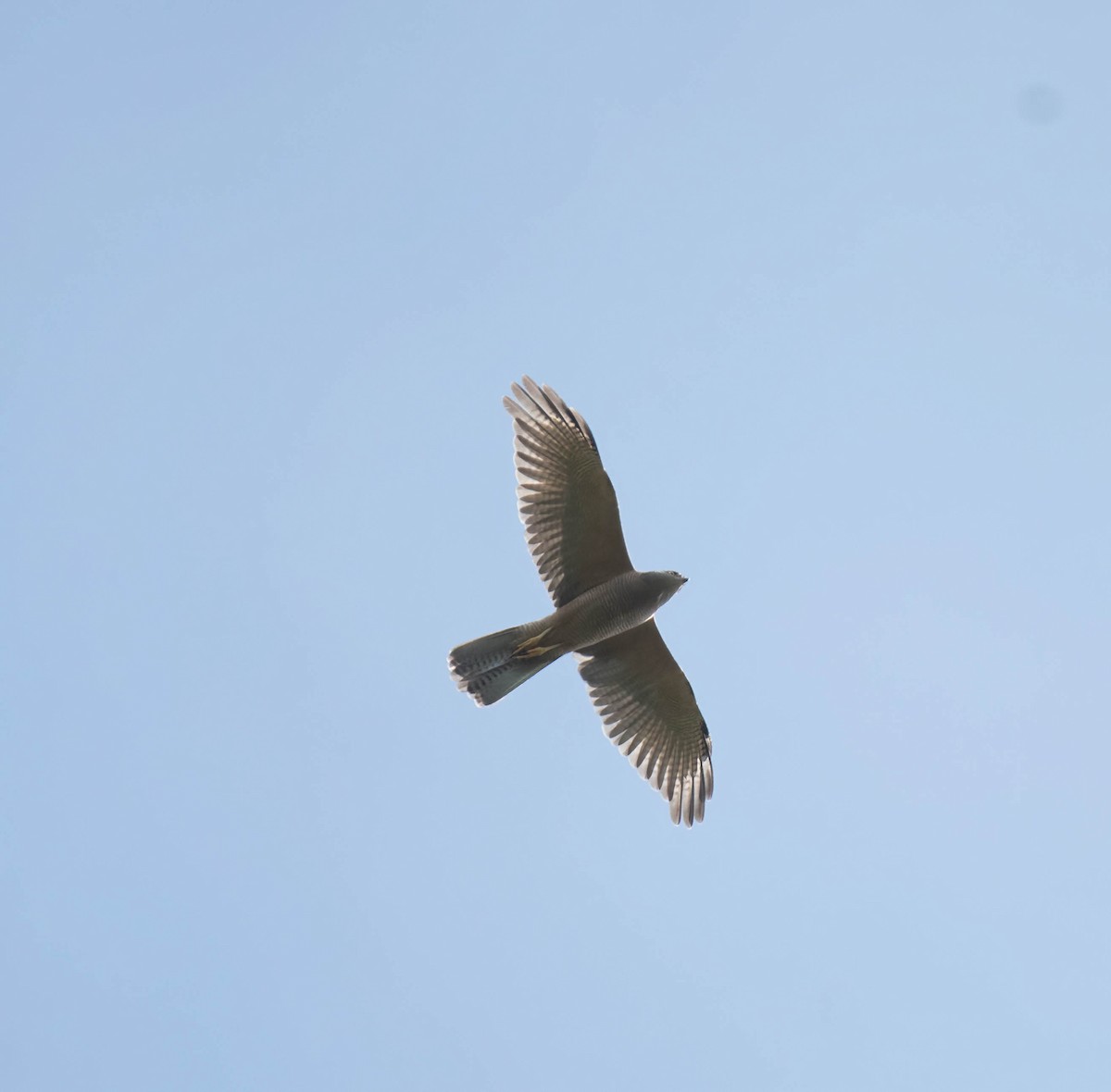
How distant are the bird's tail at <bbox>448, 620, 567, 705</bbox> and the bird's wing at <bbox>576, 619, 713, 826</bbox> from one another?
3.82ft

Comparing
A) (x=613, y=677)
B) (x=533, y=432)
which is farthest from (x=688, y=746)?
(x=533, y=432)

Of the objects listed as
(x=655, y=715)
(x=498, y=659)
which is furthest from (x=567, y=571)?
(x=655, y=715)

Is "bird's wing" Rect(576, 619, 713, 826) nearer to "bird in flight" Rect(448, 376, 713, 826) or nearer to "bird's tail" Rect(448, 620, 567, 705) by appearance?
"bird in flight" Rect(448, 376, 713, 826)

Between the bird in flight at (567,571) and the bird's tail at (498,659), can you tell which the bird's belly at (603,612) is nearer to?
the bird in flight at (567,571)

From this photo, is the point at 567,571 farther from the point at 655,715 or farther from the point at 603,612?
the point at 655,715

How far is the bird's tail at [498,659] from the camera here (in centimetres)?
1393

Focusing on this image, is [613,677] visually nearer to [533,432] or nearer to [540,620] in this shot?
[540,620]

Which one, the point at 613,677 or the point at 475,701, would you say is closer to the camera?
the point at 475,701

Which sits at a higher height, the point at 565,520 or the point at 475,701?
the point at 565,520

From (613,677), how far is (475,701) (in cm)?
198

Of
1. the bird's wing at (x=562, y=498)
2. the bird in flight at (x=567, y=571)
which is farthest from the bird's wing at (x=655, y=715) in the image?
the bird's wing at (x=562, y=498)

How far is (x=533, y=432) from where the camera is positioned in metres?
14.2

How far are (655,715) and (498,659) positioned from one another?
250 centimetres

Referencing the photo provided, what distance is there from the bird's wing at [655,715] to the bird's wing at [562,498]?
3.40 feet
